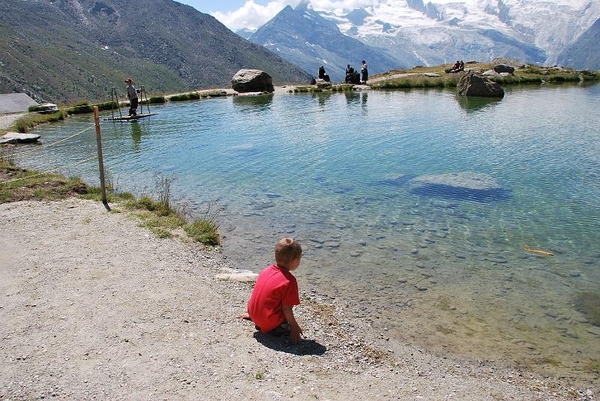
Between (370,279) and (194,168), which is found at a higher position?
A: (194,168)

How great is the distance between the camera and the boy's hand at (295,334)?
26.7ft

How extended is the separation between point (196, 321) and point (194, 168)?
1495cm

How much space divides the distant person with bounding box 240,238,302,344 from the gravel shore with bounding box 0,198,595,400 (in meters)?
0.28

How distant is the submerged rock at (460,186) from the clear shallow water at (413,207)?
16.8 inches

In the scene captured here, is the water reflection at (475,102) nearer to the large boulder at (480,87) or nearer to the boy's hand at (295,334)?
the large boulder at (480,87)

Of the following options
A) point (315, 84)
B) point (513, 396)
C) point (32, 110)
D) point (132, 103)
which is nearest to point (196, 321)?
point (513, 396)

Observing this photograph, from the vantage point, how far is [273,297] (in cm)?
800

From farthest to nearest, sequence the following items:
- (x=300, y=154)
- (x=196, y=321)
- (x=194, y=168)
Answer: (x=300, y=154), (x=194, y=168), (x=196, y=321)

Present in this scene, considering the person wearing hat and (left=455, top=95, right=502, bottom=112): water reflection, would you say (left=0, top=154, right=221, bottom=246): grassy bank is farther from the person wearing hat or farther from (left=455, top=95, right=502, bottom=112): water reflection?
(left=455, top=95, right=502, bottom=112): water reflection

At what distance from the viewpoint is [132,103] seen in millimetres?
38719

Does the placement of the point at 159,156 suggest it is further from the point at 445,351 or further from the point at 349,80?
the point at 349,80

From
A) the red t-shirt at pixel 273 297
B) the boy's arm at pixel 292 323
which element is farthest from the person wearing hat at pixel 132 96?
the boy's arm at pixel 292 323

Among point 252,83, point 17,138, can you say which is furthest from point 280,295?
point 252,83

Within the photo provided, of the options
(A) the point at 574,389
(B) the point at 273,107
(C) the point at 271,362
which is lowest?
(A) the point at 574,389
